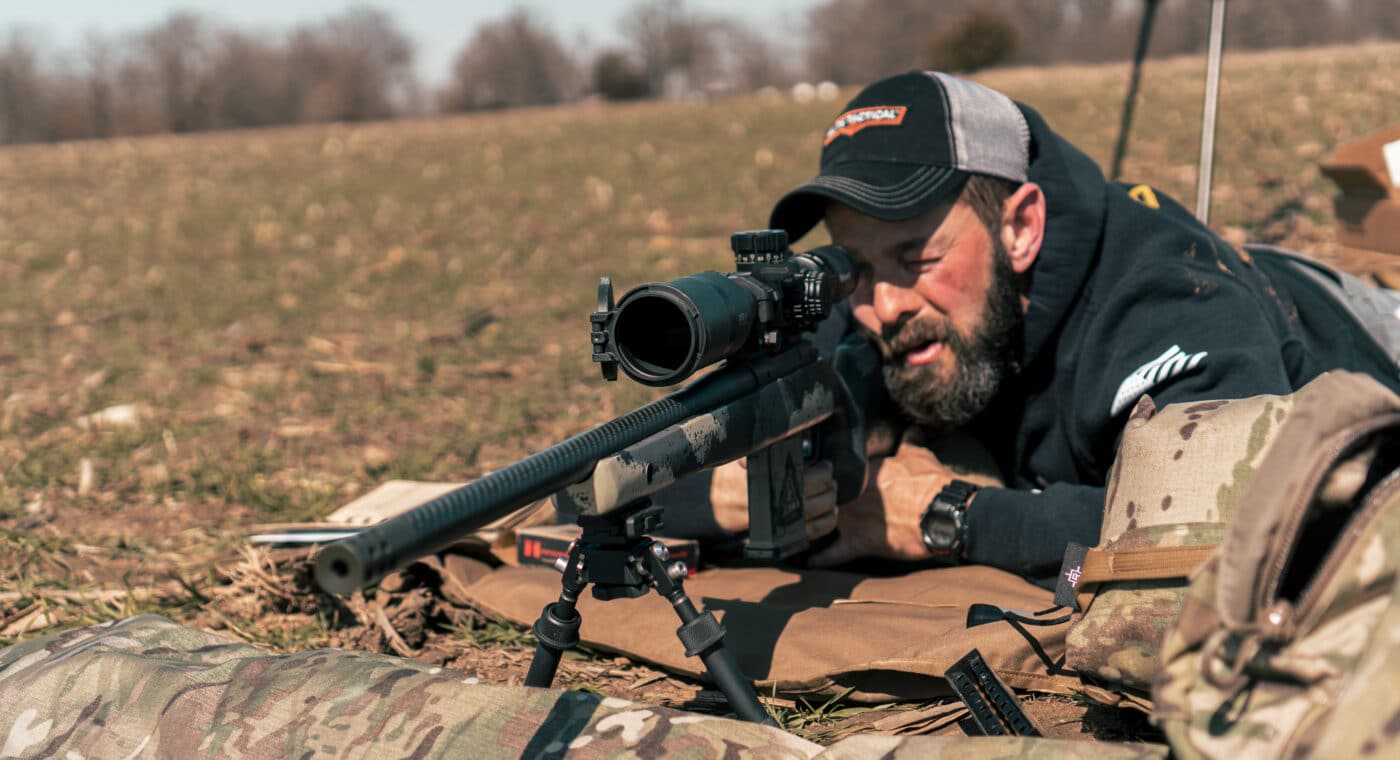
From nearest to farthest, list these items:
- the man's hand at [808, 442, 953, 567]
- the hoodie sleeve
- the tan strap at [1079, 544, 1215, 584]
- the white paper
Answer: the tan strap at [1079, 544, 1215, 584]
the hoodie sleeve
the man's hand at [808, 442, 953, 567]
the white paper

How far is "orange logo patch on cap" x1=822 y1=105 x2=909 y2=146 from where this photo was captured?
3.60 m

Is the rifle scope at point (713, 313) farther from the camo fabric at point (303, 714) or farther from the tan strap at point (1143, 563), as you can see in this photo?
the tan strap at point (1143, 563)

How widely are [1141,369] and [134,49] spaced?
3028 inches

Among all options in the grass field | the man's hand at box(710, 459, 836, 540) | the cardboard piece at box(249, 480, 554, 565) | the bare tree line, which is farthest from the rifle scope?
the bare tree line

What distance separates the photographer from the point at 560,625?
2.47 metres

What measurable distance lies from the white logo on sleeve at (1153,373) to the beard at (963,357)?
0.52 metres

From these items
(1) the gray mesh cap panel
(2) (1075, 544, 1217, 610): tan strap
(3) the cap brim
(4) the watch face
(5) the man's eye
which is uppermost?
(1) the gray mesh cap panel

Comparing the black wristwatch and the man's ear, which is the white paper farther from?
the black wristwatch

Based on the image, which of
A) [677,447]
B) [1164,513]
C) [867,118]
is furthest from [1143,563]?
[867,118]

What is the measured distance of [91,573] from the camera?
4039 mm

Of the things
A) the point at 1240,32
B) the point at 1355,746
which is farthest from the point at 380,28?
the point at 1355,746

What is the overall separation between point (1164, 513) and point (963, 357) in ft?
4.14

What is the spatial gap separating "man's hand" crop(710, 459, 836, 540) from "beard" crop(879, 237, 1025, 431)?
513 millimetres

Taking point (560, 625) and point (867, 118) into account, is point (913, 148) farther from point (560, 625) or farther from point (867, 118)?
point (560, 625)
